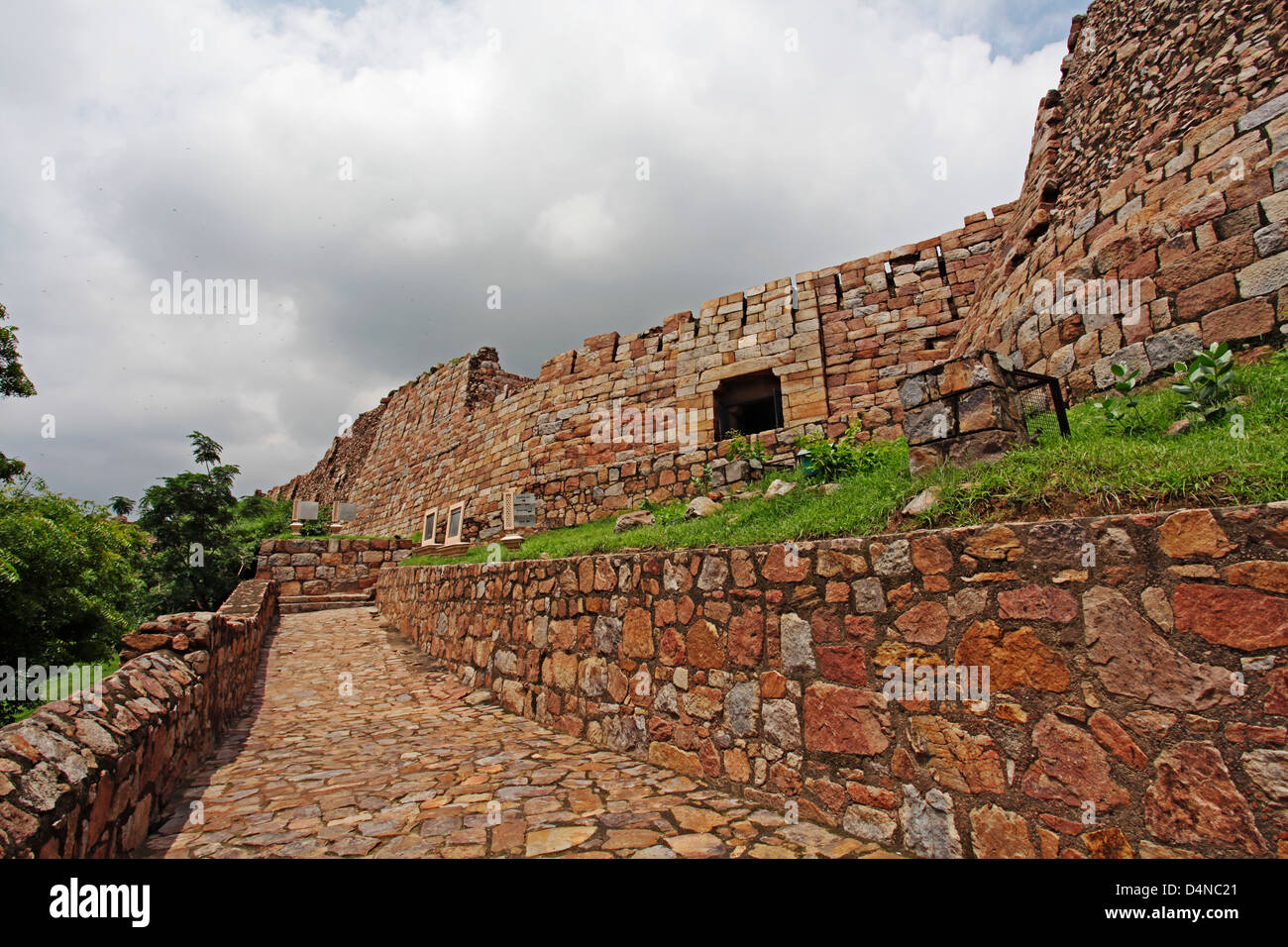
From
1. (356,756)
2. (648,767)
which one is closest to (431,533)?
(356,756)

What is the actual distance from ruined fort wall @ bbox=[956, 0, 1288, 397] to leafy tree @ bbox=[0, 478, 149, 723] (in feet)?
39.6

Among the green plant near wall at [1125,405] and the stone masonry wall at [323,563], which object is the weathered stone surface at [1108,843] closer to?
the green plant near wall at [1125,405]

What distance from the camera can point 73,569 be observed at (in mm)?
8844

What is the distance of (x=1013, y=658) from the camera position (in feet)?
8.79

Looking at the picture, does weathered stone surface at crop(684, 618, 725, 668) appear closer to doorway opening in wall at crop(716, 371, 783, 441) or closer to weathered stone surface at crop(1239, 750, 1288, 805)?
weathered stone surface at crop(1239, 750, 1288, 805)

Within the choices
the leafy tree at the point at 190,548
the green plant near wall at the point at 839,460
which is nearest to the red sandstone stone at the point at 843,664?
the green plant near wall at the point at 839,460

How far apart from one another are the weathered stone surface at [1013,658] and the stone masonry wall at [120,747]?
12.3ft

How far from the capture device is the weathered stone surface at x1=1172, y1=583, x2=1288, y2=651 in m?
2.07

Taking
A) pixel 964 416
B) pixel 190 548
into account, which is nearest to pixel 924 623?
pixel 964 416
